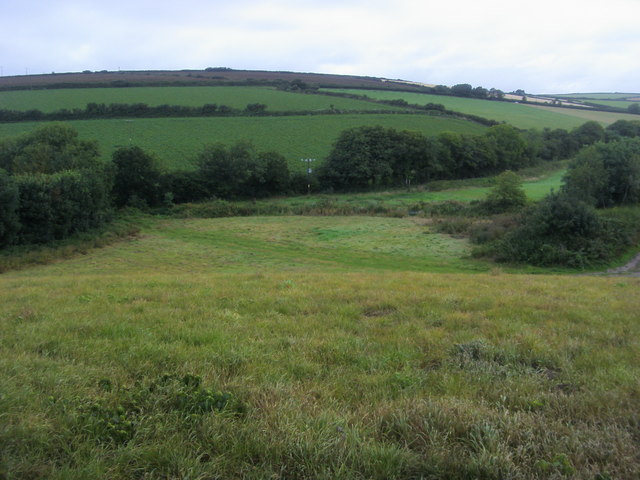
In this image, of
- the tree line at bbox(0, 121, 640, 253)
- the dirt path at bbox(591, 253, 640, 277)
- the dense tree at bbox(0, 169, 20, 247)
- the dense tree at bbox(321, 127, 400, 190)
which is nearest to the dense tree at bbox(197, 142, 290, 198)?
the tree line at bbox(0, 121, 640, 253)

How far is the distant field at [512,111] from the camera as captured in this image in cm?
11094

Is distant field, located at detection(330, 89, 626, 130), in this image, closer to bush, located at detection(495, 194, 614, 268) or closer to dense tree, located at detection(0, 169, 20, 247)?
bush, located at detection(495, 194, 614, 268)

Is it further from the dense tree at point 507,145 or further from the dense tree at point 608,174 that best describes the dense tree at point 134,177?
the dense tree at point 507,145

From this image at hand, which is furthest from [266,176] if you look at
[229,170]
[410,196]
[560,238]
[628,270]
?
[628,270]

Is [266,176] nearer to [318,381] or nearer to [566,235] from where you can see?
[566,235]

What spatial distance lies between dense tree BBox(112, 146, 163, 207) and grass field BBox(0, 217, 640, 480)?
46659mm

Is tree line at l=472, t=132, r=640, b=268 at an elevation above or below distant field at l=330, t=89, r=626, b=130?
below

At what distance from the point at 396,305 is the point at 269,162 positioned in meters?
56.4

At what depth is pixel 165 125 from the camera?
86375 millimetres

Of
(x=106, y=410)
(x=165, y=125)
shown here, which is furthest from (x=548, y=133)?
(x=106, y=410)

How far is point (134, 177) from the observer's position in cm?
5244

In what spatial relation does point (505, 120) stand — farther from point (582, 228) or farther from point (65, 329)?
point (65, 329)

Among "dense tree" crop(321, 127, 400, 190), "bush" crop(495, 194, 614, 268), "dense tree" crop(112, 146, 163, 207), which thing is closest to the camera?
"bush" crop(495, 194, 614, 268)

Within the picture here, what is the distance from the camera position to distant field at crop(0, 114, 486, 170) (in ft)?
239
